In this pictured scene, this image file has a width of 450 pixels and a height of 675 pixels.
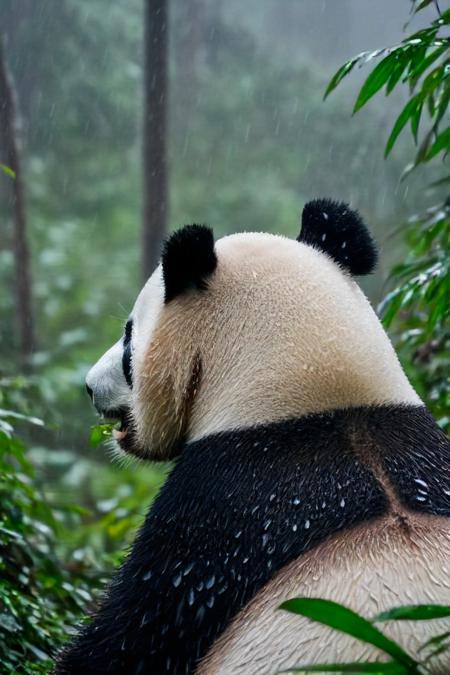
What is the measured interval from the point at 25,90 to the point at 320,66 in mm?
7403

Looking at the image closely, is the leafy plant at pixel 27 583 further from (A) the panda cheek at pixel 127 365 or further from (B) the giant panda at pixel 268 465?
(A) the panda cheek at pixel 127 365

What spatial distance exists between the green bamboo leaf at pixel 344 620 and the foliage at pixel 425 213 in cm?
144

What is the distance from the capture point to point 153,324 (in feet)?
8.02

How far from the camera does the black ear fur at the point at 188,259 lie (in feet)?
7.59

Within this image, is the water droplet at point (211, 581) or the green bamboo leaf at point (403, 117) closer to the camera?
the water droplet at point (211, 581)

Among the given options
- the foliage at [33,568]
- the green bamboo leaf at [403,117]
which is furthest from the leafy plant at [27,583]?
the green bamboo leaf at [403,117]

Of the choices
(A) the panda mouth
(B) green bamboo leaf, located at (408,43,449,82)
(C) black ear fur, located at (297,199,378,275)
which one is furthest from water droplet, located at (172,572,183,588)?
(B) green bamboo leaf, located at (408,43,449,82)

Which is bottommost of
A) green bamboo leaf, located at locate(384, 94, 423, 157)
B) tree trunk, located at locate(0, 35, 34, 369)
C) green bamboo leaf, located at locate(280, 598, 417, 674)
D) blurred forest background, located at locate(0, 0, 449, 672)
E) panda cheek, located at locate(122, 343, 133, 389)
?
green bamboo leaf, located at locate(280, 598, 417, 674)

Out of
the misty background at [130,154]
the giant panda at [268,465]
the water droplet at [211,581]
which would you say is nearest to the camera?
the giant panda at [268,465]

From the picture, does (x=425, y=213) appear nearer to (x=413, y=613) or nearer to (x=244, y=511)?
(x=244, y=511)

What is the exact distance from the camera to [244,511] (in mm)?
2023

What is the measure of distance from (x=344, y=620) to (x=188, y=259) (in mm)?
1099

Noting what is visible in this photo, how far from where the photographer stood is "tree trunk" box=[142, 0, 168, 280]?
7715mm

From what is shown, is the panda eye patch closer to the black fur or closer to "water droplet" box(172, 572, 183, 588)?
the black fur
